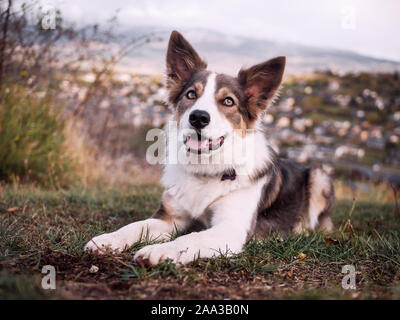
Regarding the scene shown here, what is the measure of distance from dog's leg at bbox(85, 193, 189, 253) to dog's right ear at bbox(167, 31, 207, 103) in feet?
4.34

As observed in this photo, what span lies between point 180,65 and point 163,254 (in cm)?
246

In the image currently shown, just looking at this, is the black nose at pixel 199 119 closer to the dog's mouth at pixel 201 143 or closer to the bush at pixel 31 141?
the dog's mouth at pixel 201 143

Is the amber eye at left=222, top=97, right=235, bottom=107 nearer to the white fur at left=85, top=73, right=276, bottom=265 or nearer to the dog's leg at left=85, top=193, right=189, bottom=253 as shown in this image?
the white fur at left=85, top=73, right=276, bottom=265

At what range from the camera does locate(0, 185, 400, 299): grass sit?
7.51ft

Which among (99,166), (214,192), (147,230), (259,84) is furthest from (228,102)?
(99,166)

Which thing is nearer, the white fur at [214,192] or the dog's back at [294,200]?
the white fur at [214,192]

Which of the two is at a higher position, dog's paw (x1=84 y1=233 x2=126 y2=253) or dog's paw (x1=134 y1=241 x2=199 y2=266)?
dog's paw (x1=134 y1=241 x2=199 y2=266)

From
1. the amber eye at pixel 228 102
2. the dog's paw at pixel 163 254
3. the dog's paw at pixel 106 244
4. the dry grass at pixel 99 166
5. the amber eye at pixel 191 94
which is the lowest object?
the dry grass at pixel 99 166

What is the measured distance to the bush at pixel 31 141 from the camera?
19.4ft

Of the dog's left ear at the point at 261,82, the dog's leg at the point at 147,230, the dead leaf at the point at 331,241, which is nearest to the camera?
the dog's leg at the point at 147,230

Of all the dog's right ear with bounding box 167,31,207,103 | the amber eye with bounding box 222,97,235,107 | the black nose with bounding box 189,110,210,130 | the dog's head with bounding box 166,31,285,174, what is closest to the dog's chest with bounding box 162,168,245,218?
the dog's head with bounding box 166,31,285,174

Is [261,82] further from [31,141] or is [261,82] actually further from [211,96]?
[31,141]

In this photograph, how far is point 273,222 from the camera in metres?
4.18

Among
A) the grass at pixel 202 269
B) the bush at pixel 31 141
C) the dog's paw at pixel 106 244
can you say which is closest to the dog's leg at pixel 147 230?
the dog's paw at pixel 106 244
